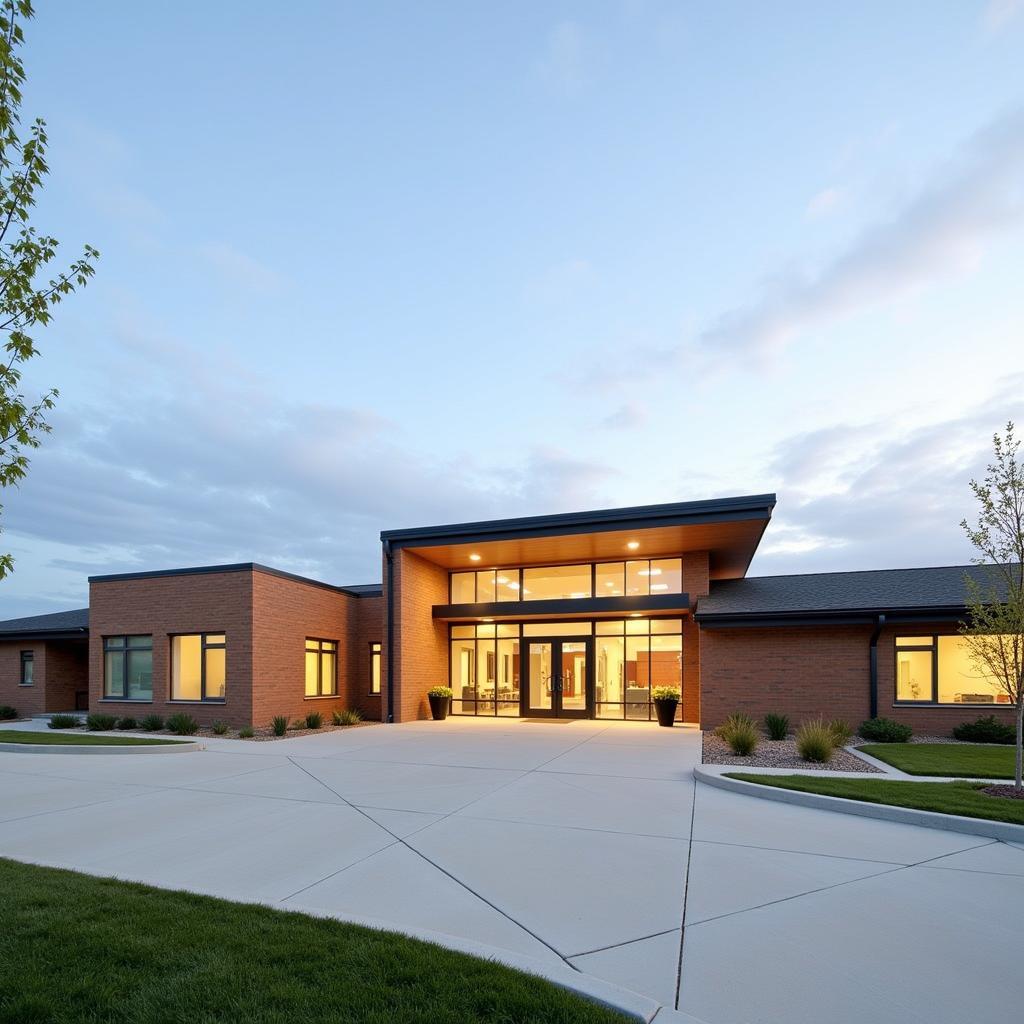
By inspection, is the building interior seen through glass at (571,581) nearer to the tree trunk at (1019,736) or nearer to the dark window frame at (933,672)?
the dark window frame at (933,672)

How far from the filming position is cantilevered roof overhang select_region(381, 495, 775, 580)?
17.5 m

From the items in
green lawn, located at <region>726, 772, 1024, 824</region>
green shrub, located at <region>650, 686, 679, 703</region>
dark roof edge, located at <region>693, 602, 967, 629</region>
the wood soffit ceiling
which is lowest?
green shrub, located at <region>650, 686, 679, 703</region>

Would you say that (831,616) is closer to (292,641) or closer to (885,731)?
(885,731)

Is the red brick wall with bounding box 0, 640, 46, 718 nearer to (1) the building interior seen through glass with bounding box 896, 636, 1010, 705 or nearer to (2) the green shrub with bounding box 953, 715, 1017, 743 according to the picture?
(1) the building interior seen through glass with bounding box 896, 636, 1010, 705

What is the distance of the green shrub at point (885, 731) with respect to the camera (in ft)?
50.5

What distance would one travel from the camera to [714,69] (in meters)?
12.0

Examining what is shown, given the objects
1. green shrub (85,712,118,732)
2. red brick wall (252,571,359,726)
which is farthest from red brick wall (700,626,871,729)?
green shrub (85,712,118,732)

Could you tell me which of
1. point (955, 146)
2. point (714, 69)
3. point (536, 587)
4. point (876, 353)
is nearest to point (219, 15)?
point (714, 69)

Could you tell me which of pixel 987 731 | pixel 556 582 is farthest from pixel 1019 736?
pixel 556 582

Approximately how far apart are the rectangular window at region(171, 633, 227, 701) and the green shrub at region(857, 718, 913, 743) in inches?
655

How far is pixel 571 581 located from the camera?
22219mm

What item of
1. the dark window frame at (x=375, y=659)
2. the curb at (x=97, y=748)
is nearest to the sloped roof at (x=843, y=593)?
the dark window frame at (x=375, y=659)

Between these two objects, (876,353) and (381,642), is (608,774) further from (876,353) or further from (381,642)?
(876,353)

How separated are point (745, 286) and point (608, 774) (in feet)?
47.2
